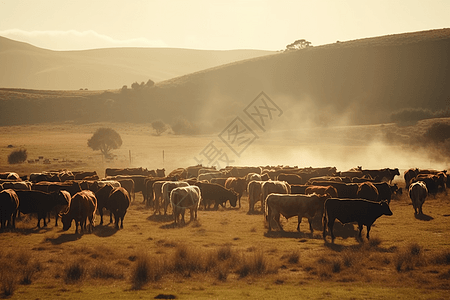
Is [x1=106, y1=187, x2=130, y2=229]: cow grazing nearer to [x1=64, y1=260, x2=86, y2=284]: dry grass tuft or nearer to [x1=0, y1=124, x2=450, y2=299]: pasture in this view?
[x1=0, y1=124, x2=450, y2=299]: pasture

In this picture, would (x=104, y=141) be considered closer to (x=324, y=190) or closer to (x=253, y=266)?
(x=324, y=190)

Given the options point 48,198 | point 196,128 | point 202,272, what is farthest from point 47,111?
point 202,272

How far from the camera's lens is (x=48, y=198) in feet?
65.3

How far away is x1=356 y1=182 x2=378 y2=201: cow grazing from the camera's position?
23344mm

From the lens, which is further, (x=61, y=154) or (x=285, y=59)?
(x=285, y=59)

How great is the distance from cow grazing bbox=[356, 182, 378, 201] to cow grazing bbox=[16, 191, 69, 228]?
47.9 ft

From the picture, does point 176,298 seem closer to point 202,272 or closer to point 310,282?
point 202,272

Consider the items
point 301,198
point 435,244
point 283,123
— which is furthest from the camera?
point 283,123

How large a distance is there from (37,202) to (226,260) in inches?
399

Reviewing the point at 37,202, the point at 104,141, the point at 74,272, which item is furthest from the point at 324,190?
the point at 104,141

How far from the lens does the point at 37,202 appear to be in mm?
19812

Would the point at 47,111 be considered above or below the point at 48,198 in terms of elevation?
above

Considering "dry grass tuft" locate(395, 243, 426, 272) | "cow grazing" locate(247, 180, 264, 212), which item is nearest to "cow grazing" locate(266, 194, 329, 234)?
"dry grass tuft" locate(395, 243, 426, 272)

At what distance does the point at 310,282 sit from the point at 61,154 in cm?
6343
